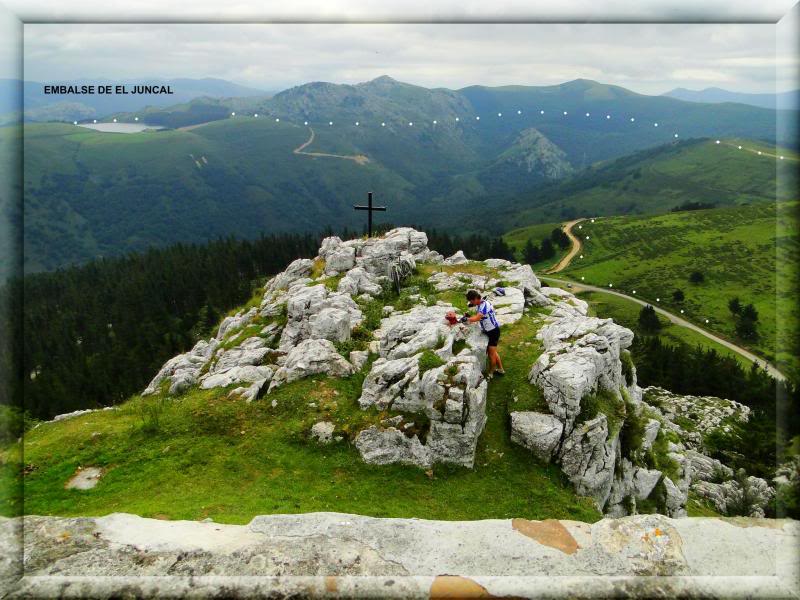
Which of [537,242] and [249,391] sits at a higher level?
[537,242]

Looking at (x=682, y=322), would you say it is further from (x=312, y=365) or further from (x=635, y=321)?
(x=312, y=365)

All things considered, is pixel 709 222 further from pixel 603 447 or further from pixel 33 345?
pixel 33 345

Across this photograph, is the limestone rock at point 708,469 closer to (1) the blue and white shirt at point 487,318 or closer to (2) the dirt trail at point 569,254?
(1) the blue and white shirt at point 487,318

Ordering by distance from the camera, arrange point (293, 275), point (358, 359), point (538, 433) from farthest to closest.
A: point (293, 275) → point (358, 359) → point (538, 433)

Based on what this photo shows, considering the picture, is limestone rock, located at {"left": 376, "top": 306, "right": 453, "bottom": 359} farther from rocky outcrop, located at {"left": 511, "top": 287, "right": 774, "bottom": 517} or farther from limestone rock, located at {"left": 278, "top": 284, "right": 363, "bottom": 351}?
rocky outcrop, located at {"left": 511, "top": 287, "right": 774, "bottom": 517}

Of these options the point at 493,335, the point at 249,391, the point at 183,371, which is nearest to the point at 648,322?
the point at 493,335

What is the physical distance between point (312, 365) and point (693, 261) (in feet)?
475

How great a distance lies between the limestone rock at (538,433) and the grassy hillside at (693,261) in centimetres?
7305

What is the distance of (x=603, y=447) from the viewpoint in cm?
1531

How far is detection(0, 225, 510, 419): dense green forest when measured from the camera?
245 ft

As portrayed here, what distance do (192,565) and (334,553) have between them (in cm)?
173

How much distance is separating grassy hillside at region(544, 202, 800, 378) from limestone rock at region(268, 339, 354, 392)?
247 ft

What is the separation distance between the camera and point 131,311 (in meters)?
102

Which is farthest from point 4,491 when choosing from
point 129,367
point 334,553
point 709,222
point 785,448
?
point 709,222
